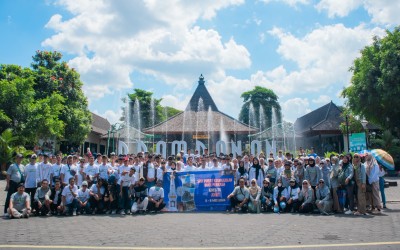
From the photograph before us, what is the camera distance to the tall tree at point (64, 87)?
1097 inches

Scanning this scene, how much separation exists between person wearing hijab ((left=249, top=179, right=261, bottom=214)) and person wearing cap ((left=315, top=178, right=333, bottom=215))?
1794 millimetres

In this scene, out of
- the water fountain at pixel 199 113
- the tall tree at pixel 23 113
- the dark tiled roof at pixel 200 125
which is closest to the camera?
the tall tree at pixel 23 113

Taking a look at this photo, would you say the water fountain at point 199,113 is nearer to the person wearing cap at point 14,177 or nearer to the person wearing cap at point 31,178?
the person wearing cap at point 31,178

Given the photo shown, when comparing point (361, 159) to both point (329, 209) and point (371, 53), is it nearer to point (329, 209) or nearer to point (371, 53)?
point (329, 209)

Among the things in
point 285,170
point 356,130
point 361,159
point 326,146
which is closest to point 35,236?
point 285,170

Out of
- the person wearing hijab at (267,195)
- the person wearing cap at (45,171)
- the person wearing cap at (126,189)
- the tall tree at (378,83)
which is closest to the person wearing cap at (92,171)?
the person wearing cap at (126,189)

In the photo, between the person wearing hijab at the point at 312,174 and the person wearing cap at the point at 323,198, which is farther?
the person wearing hijab at the point at 312,174

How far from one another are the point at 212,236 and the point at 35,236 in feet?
12.2

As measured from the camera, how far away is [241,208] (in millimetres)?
11211

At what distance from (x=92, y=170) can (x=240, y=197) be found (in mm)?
5059

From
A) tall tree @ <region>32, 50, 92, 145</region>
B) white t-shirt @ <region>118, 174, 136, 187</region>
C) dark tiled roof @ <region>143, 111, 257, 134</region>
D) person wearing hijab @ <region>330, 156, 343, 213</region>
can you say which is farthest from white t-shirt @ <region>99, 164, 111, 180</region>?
dark tiled roof @ <region>143, 111, 257, 134</region>

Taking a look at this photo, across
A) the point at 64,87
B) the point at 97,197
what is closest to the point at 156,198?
the point at 97,197

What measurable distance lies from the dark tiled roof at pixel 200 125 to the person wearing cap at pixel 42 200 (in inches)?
824

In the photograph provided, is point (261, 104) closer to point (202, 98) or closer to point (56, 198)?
point (202, 98)
